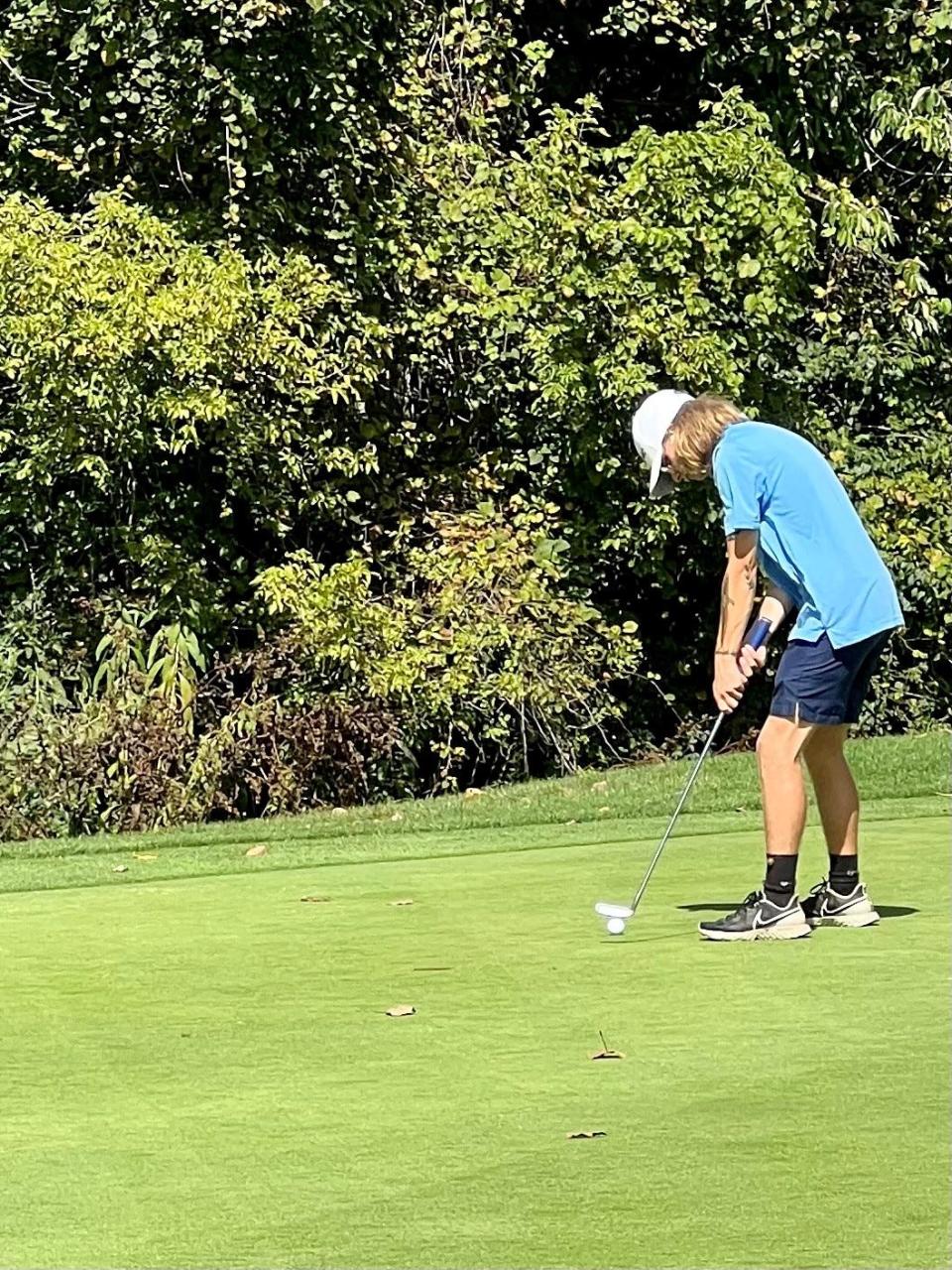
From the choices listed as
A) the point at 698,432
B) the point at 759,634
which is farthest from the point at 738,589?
the point at 698,432

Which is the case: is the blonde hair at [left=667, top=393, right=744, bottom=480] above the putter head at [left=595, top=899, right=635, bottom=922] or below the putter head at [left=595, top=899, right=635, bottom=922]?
above

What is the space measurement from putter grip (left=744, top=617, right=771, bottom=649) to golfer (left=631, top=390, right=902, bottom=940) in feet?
0.06

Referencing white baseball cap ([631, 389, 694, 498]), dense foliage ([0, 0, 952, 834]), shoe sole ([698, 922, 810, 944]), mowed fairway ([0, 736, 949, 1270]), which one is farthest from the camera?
dense foliage ([0, 0, 952, 834])

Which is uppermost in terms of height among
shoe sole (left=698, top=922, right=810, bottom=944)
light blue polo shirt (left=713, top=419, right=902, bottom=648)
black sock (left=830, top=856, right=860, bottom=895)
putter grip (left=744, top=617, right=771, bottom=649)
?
light blue polo shirt (left=713, top=419, right=902, bottom=648)

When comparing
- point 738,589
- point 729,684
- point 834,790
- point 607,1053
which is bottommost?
point 607,1053

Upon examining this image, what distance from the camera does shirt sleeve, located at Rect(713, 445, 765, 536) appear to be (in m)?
6.98

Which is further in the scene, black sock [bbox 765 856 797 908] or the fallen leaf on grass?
black sock [bbox 765 856 797 908]

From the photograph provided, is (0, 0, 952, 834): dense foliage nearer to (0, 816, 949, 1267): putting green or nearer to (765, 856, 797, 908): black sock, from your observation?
(0, 816, 949, 1267): putting green

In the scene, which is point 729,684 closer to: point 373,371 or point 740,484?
point 740,484

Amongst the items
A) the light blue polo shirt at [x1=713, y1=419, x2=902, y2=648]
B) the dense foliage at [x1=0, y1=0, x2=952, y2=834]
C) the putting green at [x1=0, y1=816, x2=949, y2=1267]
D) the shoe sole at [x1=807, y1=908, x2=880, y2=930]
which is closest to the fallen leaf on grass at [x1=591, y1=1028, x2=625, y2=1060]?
the putting green at [x1=0, y1=816, x2=949, y2=1267]

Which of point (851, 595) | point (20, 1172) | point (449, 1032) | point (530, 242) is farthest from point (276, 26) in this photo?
point (20, 1172)

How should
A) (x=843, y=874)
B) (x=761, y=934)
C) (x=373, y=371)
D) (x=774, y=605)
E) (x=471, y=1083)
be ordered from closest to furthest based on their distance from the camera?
(x=471, y=1083) → (x=761, y=934) → (x=843, y=874) → (x=774, y=605) → (x=373, y=371)

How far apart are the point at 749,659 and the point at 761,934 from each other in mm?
871

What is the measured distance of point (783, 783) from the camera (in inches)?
276
